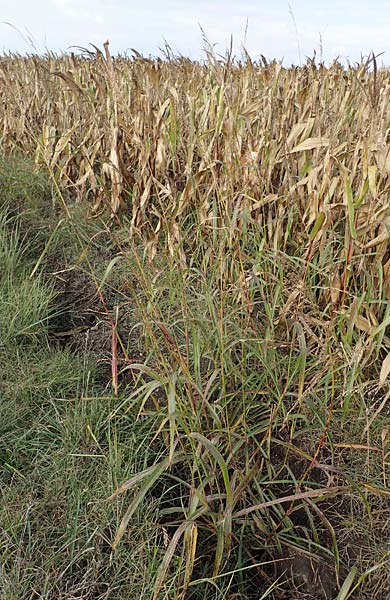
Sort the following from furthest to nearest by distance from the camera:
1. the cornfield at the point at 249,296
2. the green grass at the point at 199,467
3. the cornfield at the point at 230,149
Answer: the cornfield at the point at 230,149, the cornfield at the point at 249,296, the green grass at the point at 199,467

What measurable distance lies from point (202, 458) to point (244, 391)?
0.79ft

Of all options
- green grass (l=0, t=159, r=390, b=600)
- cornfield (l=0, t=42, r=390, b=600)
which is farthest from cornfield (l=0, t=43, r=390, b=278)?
green grass (l=0, t=159, r=390, b=600)

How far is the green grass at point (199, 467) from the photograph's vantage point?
1397mm

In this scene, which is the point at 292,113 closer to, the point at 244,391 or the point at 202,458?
the point at 244,391

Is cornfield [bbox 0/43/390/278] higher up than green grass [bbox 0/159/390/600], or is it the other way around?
cornfield [bbox 0/43/390/278]

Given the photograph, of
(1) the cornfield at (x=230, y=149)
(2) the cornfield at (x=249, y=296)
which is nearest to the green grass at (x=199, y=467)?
(2) the cornfield at (x=249, y=296)

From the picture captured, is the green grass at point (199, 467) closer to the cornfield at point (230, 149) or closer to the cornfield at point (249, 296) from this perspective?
the cornfield at point (249, 296)

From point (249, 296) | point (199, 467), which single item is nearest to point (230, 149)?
point (249, 296)

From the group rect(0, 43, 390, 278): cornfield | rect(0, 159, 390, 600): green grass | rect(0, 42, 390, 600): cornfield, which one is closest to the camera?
rect(0, 159, 390, 600): green grass

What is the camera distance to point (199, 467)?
1646 millimetres

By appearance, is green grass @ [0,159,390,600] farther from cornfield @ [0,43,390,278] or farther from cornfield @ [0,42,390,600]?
cornfield @ [0,43,390,278]

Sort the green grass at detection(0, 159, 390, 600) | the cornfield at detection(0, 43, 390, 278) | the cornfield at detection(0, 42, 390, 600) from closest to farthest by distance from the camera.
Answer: the green grass at detection(0, 159, 390, 600), the cornfield at detection(0, 42, 390, 600), the cornfield at detection(0, 43, 390, 278)

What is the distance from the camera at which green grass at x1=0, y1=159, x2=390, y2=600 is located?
1.40 meters

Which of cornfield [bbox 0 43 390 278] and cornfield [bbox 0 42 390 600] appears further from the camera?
cornfield [bbox 0 43 390 278]
